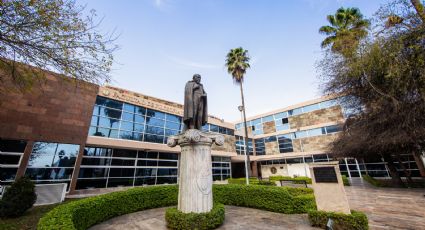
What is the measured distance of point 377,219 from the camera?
6.66 metres

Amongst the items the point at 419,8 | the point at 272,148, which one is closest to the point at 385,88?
the point at 419,8

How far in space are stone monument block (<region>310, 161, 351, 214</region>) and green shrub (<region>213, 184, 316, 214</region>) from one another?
1836mm

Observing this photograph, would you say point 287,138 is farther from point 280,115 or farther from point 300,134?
point 280,115

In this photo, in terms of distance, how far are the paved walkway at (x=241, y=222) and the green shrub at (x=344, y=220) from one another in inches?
16.1

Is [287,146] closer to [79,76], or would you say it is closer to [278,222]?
[278,222]

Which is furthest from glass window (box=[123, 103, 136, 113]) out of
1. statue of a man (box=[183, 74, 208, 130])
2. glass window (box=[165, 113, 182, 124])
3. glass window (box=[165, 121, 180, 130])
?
statue of a man (box=[183, 74, 208, 130])

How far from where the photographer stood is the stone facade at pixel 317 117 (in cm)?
2498

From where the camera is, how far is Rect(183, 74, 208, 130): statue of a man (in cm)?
691

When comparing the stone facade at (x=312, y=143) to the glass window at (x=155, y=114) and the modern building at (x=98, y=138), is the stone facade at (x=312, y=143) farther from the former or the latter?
the glass window at (x=155, y=114)

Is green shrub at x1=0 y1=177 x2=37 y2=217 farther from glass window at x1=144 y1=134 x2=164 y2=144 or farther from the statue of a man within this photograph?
glass window at x1=144 y1=134 x2=164 y2=144

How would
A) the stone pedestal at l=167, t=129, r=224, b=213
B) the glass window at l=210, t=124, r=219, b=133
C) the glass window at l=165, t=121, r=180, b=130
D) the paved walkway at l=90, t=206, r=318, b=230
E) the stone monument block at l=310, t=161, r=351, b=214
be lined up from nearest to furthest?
the stone monument block at l=310, t=161, r=351, b=214, the stone pedestal at l=167, t=129, r=224, b=213, the paved walkway at l=90, t=206, r=318, b=230, the glass window at l=165, t=121, r=180, b=130, the glass window at l=210, t=124, r=219, b=133

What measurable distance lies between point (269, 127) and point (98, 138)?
2564cm

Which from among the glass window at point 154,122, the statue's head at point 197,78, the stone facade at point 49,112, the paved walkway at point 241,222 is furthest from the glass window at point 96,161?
the statue's head at point 197,78

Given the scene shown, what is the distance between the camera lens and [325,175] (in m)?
6.21
